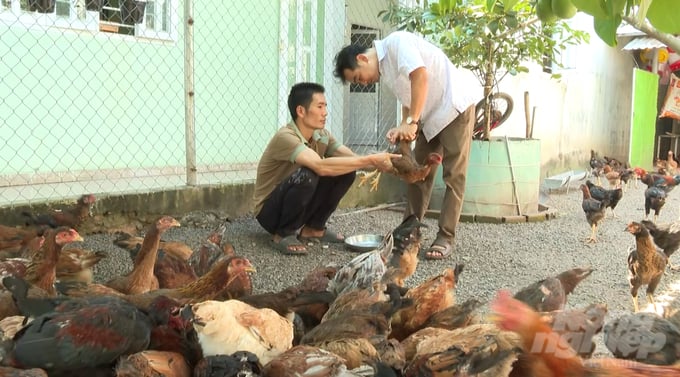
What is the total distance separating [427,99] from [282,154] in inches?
48.0

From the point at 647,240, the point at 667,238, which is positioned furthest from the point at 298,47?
the point at 647,240

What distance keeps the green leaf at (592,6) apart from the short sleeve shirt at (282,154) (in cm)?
375

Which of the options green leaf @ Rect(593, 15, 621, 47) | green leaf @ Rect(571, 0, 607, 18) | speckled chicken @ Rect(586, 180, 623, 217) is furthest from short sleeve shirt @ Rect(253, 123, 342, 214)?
green leaf @ Rect(571, 0, 607, 18)

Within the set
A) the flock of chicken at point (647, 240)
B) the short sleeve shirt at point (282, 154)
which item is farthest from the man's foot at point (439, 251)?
the flock of chicken at point (647, 240)

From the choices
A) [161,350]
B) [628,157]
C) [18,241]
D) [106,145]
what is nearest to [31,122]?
[106,145]

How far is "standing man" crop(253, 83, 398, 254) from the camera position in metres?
4.68

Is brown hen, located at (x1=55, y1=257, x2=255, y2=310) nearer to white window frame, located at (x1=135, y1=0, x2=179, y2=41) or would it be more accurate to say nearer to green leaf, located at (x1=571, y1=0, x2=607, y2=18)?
green leaf, located at (x1=571, y1=0, x2=607, y2=18)

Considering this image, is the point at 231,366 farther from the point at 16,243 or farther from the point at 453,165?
the point at 453,165

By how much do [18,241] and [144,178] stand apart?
2552 mm

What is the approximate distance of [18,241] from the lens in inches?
158

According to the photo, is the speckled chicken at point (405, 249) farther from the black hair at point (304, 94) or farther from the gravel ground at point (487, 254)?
the black hair at point (304, 94)

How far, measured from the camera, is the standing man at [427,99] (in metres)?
→ 4.58

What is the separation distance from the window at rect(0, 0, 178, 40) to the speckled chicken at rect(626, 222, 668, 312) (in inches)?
202

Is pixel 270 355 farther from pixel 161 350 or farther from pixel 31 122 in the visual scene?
pixel 31 122
